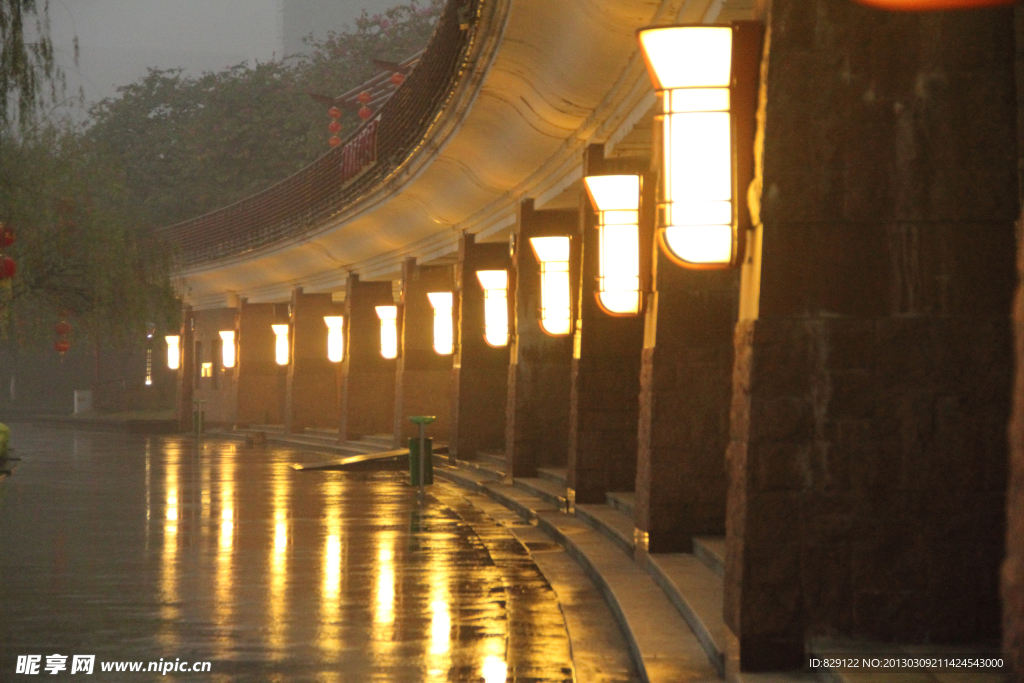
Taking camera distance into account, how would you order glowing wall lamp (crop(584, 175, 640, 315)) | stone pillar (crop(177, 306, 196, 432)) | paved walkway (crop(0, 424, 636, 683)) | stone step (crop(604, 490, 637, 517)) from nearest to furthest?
paved walkway (crop(0, 424, 636, 683)) < glowing wall lamp (crop(584, 175, 640, 315)) < stone step (crop(604, 490, 637, 517)) < stone pillar (crop(177, 306, 196, 432))

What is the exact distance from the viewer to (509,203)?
18.2 meters

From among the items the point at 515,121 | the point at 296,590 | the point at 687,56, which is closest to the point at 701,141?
the point at 687,56

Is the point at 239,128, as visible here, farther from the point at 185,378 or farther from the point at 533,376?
the point at 533,376

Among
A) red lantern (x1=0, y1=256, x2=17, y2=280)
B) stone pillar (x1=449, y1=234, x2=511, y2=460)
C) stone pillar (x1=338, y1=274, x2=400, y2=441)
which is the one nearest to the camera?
red lantern (x1=0, y1=256, x2=17, y2=280)

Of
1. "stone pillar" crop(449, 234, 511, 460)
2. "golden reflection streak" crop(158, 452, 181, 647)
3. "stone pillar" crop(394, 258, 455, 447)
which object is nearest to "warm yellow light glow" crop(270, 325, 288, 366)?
"stone pillar" crop(394, 258, 455, 447)

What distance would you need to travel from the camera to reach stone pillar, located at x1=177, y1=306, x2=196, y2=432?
127 ft

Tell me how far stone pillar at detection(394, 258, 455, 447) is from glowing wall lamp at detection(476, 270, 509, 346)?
7.27 metres

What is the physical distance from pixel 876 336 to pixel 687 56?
1667 millimetres

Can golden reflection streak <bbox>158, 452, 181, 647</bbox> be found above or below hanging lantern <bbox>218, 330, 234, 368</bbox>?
below

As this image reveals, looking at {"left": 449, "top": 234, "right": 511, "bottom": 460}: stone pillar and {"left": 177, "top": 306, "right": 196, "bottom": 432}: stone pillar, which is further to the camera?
{"left": 177, "top": 306, "right": 196, "bottom": 432}: stone pillar

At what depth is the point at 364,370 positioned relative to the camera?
2856 centimetres

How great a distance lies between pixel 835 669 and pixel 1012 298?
A: 73.8 inches

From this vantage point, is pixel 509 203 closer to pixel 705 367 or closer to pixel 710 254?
pixel 705 367

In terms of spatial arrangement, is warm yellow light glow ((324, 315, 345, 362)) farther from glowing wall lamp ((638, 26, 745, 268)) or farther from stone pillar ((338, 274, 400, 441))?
glowing wall lamp ((638, 26, 745, 268))
